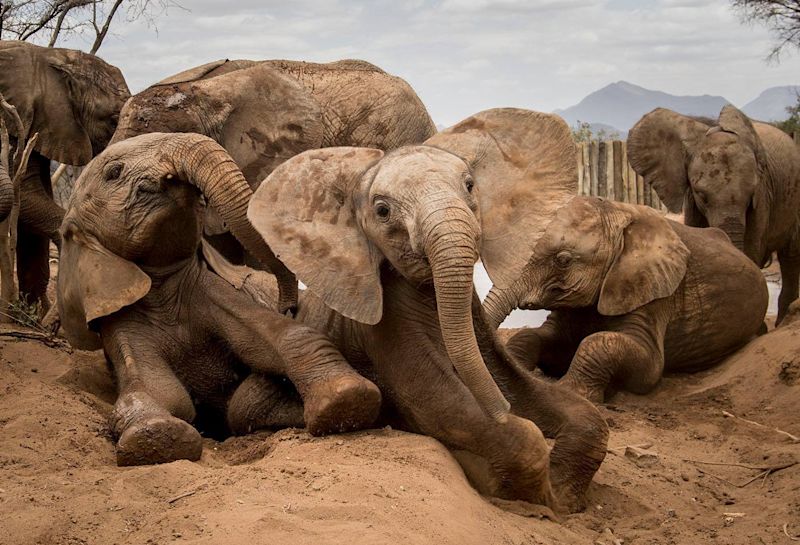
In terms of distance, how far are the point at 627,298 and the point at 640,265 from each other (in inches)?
8.1

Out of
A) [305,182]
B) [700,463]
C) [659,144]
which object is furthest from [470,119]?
[659,144]

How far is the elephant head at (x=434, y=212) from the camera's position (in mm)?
4273

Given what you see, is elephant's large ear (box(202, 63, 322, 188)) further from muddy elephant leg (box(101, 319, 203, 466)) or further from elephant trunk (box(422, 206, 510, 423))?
elephant trunk (box(422, 206, 510, 423))

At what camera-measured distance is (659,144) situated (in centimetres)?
1042

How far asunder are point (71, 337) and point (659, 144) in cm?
604

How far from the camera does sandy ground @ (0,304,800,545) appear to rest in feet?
12.7

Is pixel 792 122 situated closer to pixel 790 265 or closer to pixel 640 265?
pixel 790 265

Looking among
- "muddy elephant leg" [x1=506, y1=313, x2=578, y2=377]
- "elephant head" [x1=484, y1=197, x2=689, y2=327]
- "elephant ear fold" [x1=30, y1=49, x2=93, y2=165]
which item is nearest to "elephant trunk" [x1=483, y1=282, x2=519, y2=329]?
"elephant head" [x1=484, y1=197, x2=689, y2=327]

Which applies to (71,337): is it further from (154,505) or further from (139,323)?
(154,505)

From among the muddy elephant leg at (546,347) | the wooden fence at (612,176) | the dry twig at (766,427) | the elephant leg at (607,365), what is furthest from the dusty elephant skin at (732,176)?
the wooden fence at (612,176)

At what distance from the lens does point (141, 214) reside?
531 cm

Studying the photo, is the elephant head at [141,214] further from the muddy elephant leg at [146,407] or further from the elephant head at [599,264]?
the elephant head at [599,264]

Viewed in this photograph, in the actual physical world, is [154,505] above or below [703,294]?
above

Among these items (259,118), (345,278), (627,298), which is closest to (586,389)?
(627,298)
